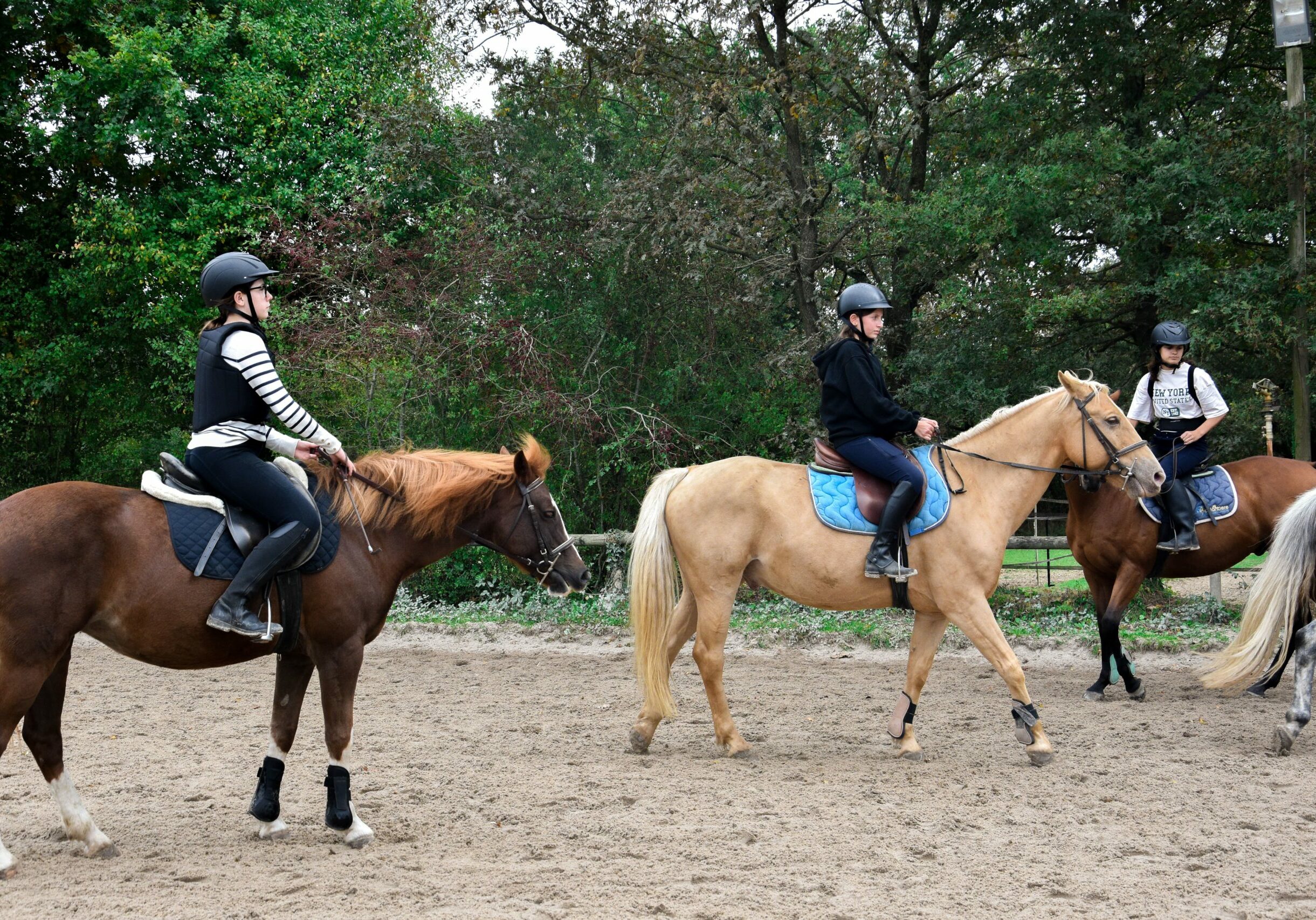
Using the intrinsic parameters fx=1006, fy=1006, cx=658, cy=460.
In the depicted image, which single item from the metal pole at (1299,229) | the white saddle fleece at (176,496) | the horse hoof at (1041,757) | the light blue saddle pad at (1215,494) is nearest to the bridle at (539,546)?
the white saddle fleece at (176,496)

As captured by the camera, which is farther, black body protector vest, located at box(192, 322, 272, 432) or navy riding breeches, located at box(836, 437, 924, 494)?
navy riding breeches, located at box(836, 437, 924, 494)

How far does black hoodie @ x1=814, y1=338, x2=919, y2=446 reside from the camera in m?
6.02

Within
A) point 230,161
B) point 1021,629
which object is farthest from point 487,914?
point 230,161

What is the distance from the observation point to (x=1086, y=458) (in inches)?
253

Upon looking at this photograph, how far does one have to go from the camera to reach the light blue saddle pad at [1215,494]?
306 inches

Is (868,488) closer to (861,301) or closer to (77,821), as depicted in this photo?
(861,301)

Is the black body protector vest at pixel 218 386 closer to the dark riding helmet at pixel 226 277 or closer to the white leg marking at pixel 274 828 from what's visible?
the dark riding helmet at pixel 226 277

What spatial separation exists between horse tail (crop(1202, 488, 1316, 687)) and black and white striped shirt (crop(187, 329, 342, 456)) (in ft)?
19.2

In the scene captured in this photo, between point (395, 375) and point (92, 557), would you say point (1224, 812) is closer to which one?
point (92, 557)

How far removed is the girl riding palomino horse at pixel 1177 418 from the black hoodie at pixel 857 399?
9.22ft

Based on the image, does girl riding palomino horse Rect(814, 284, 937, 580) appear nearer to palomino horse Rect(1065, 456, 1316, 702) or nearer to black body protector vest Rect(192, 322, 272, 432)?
palomino horse Rect(1065, 456, 1316, 702)

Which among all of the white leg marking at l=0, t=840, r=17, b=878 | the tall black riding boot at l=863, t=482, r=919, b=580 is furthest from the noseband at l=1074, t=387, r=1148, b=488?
the white leg marking at l=0, t=840, r=17, b=878

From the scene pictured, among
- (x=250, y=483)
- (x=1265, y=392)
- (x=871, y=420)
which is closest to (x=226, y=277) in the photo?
(x=250, y=483)

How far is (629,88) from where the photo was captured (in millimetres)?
13117
